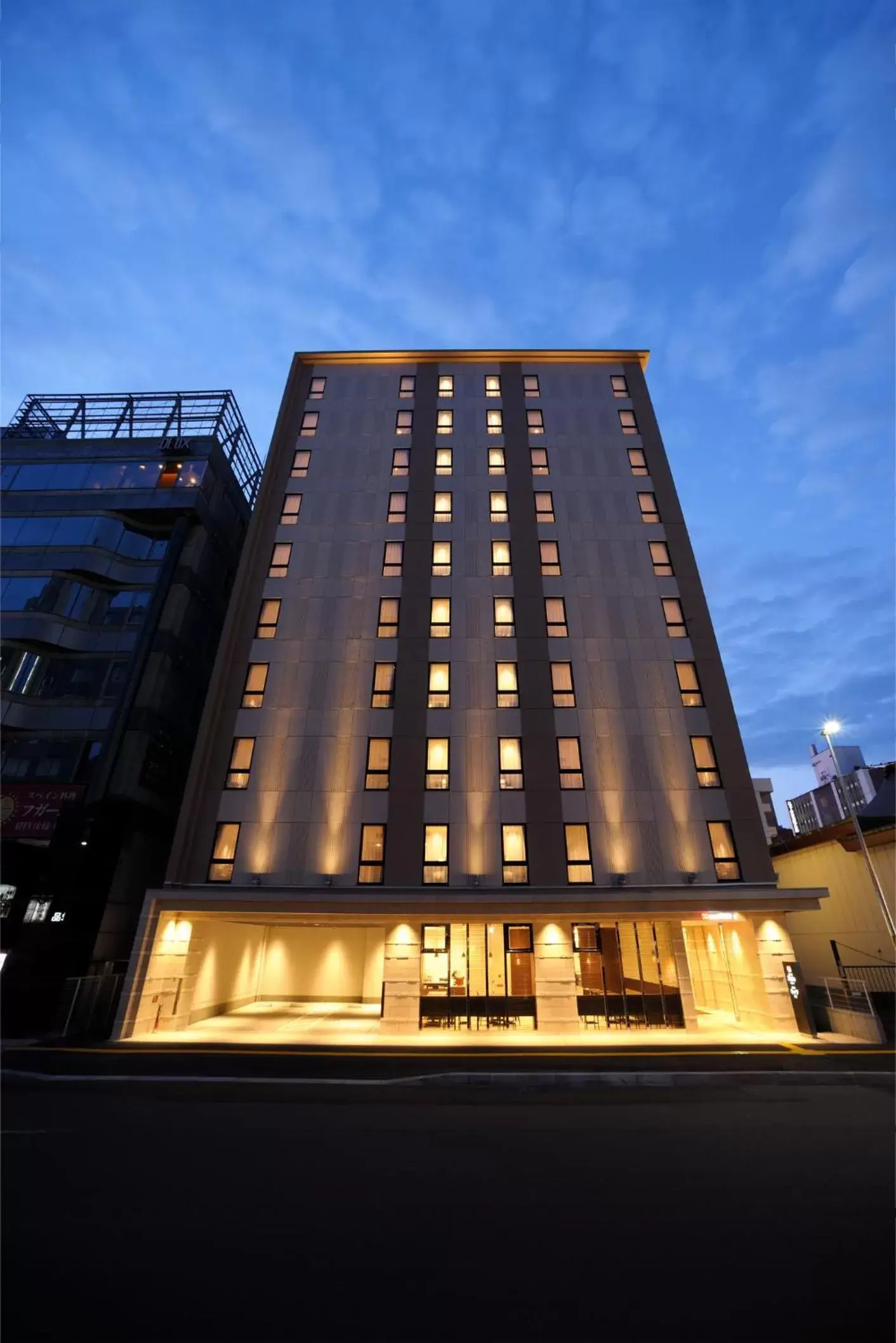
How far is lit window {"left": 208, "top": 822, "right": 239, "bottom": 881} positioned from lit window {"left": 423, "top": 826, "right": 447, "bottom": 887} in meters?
7.71

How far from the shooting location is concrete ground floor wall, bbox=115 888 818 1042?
1992 centimetres

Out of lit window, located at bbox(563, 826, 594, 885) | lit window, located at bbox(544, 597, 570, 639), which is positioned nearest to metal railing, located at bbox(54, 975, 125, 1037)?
lit window, located at bbox(563, 826, 594, 885)

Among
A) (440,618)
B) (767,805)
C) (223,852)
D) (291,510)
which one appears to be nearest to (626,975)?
(223,852)

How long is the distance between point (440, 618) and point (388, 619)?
8.65ft

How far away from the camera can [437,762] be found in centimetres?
2406

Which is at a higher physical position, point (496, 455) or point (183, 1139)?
point (496, 455)

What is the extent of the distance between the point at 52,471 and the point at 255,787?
25.5 meters

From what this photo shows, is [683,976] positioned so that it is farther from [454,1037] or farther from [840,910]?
[840,910]

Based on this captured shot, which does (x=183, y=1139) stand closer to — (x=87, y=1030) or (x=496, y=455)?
(x=87, y=1030)

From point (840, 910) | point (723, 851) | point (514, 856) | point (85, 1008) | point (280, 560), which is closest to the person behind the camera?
point (85, 1008)

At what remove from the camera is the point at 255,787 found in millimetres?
23656

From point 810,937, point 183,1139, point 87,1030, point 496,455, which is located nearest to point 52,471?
point 496,455

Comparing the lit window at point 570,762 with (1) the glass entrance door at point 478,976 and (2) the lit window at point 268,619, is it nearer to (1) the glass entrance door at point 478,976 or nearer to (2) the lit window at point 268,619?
(1) the glass entrance door at point 478,976

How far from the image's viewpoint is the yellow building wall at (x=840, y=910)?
2256 centimetres
